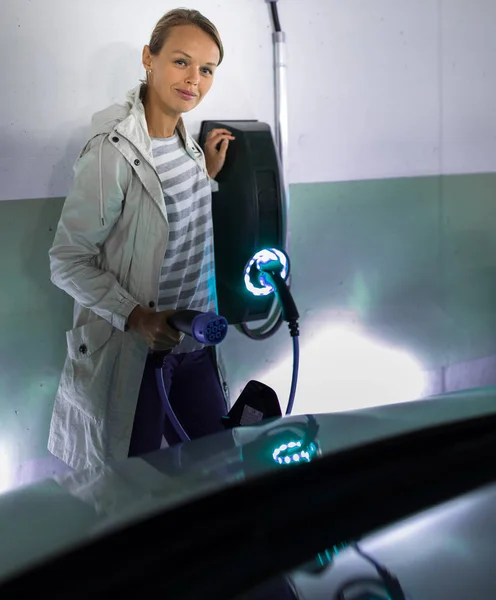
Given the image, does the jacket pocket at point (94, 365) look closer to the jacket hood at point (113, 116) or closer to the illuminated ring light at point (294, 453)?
the jacket hood at point (113, 116)

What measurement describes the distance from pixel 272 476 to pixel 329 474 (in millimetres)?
86

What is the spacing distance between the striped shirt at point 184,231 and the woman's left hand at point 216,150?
11.6 inches

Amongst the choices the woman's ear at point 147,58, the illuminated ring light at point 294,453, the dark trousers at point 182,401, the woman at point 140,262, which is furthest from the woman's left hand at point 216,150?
the illuminated ring light at point 294,453

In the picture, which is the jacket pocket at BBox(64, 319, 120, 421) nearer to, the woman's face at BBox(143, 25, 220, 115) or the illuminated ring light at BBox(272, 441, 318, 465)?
the woman's face at BBox(143, 25, 220, 115)

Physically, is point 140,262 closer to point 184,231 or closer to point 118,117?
point 184,231

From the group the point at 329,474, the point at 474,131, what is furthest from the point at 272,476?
the point at 474,131

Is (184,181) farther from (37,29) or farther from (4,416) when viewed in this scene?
(4,416)

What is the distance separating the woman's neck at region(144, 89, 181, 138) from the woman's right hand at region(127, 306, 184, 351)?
536 mm

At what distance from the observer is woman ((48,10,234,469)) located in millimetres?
2146

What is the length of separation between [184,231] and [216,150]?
0.48 meters

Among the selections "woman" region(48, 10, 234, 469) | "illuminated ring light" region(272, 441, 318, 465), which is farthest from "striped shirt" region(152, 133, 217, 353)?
"illuminated ring light" region(272, 441, 318, 465)

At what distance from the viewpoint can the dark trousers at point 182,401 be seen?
228 centimetres

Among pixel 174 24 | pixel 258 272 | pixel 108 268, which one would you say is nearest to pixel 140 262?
pixel 108 268

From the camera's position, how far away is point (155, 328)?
2055mm
